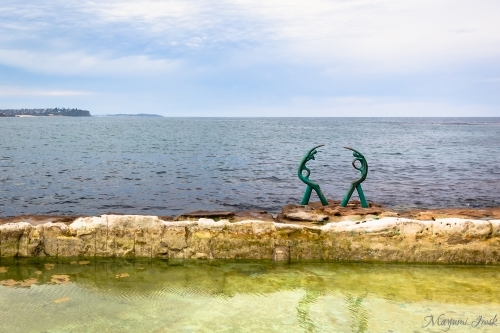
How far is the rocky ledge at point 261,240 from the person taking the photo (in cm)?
664

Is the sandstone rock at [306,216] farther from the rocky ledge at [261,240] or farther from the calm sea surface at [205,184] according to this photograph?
the calm sea surface at [205,184]

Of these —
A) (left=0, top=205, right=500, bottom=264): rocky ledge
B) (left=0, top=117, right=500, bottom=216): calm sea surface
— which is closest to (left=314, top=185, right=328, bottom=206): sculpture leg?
(left=0, top=205, right=500, bottom=264): rocky ledge

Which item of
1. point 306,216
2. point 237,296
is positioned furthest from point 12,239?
point 306,216

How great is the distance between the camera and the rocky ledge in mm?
6641

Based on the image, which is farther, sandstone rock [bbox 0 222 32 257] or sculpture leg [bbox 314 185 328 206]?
sculpture leg [bbox 314 185 328 206]

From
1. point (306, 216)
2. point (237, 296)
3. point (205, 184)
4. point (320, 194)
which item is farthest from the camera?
point (205, 184)

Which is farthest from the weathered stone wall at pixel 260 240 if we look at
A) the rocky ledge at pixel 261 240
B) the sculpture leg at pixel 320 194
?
the sculpture leg at pixel 320 194

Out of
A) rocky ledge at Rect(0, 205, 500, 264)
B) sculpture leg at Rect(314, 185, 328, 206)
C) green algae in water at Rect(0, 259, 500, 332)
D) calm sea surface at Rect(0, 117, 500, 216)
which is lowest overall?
calm sea surface at Rect(0, 117, 500, 216)

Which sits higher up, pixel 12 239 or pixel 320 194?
pixel 320 194

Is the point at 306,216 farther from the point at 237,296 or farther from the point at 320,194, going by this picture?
the point at 237,296

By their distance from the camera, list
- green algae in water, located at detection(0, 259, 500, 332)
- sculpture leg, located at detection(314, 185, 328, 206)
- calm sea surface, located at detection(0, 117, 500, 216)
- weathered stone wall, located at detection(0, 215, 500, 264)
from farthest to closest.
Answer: calm sea surface, located at detection(0, 117, 500, 216)
sculpture leg, located at detection(314, 185, 328, 206)
weathered stone wall, located at detection(0, 215, 500, 264)
green algae in water, located at detection(0, 259, 500, 332)

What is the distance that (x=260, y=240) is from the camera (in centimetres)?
675

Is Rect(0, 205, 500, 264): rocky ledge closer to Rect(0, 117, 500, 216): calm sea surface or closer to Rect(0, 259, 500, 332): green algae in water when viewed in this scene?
Rect(0, 259, 500, 332): green algae in water

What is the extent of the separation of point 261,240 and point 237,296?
1355 millimetres
